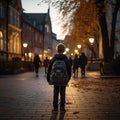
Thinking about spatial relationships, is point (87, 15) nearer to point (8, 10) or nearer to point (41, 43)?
point (8, 10)

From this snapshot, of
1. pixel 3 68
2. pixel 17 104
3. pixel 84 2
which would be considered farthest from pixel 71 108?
pixel 3 68

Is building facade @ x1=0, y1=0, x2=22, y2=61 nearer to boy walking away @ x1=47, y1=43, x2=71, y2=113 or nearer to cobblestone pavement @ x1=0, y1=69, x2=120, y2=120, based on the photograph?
cobblestone pavement @ x1=0, y1=69, x2=120, y2=120

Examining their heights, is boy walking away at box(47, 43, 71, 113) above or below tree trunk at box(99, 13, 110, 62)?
below

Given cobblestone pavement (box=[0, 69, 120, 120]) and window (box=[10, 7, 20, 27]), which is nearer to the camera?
cobblestone pavement (box=[0, 69, 120, 120])

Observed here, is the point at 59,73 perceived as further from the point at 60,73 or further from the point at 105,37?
the point at 105,37

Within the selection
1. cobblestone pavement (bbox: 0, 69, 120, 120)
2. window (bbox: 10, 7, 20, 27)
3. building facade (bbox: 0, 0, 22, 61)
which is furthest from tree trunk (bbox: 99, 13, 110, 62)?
window (bbox: 10, 7, 20, 27)

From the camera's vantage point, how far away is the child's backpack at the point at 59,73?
10.5 m

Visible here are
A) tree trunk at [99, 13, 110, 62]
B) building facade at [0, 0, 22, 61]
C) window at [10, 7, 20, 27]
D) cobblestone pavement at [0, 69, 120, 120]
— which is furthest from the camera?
window at [10, 7, 20, 27]

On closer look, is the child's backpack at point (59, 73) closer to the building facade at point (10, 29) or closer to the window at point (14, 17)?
the building facade at point (10, 29)

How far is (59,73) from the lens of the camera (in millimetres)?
10516

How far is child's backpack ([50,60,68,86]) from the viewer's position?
10513mm

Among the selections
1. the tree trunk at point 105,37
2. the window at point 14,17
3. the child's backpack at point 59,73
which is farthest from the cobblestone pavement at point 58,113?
the window at point 14,17

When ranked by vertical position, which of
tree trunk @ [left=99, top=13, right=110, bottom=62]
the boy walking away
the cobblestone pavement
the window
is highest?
the window

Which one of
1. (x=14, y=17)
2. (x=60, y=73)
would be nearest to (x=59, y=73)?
(x=60, y=73)
